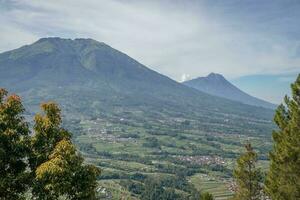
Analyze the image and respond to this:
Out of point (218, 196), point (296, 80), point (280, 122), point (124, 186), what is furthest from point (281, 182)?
point (124, 186)

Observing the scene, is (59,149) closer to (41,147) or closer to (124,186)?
(41,147)

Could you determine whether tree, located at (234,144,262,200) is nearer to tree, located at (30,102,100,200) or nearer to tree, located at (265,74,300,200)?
tree, located at (265,74,300,200)

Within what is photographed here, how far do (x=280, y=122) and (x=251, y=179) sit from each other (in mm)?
7889

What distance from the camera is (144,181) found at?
174 meters

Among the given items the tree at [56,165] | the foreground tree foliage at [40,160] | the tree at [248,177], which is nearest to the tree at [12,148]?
the foreground tree foliage at [40,160]

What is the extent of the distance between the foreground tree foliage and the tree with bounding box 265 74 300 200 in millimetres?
22607

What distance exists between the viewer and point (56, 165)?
49.8 ft

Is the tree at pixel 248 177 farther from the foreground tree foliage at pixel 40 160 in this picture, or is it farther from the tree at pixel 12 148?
the tree at pixel 12 148

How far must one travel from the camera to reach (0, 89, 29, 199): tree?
16.1m

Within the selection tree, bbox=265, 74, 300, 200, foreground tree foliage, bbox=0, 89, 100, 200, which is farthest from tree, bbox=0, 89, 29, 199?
tree, bbox=265, 74, 300, 200

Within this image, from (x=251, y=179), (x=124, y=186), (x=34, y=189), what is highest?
(x=34, y=189)

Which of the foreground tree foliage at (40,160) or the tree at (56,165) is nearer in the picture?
the tree at (56,165)

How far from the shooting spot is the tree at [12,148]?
635 inches

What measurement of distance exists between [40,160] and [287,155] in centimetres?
2383
